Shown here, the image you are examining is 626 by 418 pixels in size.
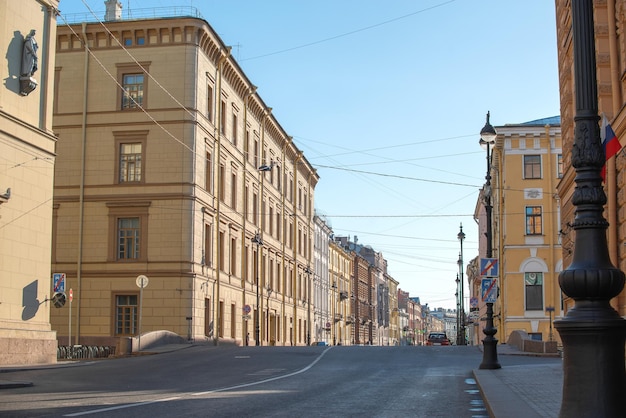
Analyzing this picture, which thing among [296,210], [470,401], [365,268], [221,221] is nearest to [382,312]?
[365,268]

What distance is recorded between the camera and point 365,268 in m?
121

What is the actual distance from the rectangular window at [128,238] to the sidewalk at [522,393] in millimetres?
27695

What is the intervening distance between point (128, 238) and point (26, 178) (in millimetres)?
16612

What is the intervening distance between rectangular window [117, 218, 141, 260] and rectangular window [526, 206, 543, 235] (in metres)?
24.5

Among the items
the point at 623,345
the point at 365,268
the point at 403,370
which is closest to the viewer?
the point at 623,345

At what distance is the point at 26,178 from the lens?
28188 millimetres

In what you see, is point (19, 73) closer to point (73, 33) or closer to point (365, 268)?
point (73, 33)

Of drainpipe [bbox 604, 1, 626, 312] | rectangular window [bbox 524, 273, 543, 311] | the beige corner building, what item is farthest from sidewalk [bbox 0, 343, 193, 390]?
the beige corner building

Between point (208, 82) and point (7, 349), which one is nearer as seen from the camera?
point (7, 349)

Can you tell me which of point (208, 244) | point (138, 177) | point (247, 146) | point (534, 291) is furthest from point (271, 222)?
point (534, 291)

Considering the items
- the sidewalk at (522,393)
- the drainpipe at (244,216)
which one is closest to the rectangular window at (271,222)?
the drainpipe at (244,216)

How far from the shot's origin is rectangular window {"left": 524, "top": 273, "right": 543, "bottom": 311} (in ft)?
170

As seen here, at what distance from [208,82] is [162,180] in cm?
672

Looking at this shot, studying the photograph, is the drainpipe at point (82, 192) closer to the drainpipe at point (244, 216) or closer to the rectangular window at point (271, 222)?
the drainpipe at point (244, 216)
